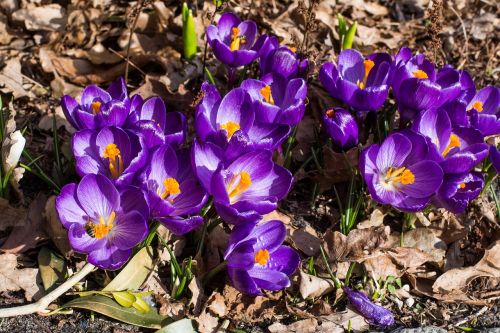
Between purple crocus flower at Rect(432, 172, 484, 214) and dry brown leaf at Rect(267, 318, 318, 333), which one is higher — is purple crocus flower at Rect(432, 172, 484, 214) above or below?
above

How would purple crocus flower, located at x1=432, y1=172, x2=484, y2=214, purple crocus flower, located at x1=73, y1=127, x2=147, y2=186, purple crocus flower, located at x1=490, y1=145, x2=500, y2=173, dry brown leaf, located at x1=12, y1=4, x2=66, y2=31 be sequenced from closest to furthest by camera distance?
purple crocus flower, located at x1=73, y1=127, x2=147, y2=186 < purple crocus flower, located at x1=432, y1=172, x2=484, y2=214 < purple crocus flower, located at x1=490, y1=145, x2=500, y2=173 < dry brown leaf, located at x1=12, y1=4, x2=66, y2=31

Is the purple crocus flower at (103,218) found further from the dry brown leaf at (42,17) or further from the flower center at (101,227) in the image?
the dry brown leaf at (42,17)

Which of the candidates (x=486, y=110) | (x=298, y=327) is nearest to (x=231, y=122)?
(x=298, y=327)

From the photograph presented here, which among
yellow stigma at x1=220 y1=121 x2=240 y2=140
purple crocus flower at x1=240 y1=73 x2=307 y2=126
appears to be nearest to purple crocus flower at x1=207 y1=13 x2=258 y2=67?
purple crocus flower at x1=240 y1=73 x2=307 y2=126

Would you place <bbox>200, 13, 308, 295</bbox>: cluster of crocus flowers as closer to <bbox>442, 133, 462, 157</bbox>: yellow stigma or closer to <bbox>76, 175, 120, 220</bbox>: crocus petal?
<bbox>76, 175, 120, 220</bbox>: crocus petal

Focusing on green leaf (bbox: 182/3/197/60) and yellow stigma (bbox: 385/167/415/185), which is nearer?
yellow stigma (bbox: 385/167/415/185)

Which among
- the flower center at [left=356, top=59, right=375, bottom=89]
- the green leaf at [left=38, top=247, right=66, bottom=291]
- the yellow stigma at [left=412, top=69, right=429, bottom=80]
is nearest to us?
the green leaf at [left=38, top=247, right=66, bottom=291]

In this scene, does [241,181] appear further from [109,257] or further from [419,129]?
[419,129]
